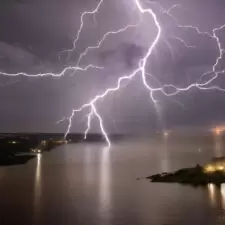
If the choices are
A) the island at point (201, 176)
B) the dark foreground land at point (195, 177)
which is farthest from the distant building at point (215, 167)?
the dark foreground land at point (195, 177)

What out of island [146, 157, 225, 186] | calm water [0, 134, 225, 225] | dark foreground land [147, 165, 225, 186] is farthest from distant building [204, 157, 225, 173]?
calm water [0, 134, 225, 225]

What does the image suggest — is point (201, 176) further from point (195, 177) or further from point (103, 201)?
point (103, 201)

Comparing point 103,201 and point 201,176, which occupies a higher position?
point 201,176

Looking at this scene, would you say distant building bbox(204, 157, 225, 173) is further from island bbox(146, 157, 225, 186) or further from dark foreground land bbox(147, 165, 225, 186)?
dark foreground land bbox(147, 165, 225, 186)

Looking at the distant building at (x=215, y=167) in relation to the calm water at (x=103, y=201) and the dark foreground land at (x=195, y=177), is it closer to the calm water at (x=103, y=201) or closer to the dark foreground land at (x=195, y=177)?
the dark foreground land at (x=195, y=177)

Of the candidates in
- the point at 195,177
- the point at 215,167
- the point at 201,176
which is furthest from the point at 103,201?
the point at 215,167

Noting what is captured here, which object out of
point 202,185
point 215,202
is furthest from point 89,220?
point 202,185

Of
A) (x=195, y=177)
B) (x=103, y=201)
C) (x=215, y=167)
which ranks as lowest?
(x=103, y=201)

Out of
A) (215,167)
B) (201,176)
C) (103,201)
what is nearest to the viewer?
(103,201)
